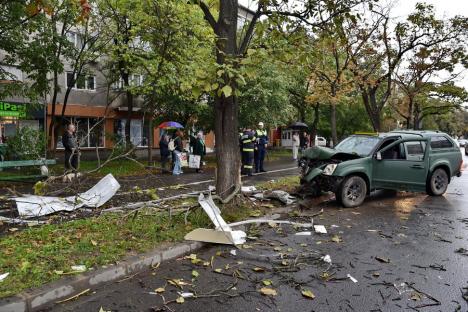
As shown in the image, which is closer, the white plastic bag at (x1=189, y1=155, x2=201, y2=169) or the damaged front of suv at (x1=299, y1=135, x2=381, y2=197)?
the damaged front of suv at (x1=299, y1=135, x2=381, y2=197)

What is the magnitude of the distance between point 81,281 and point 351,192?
665 centimetres

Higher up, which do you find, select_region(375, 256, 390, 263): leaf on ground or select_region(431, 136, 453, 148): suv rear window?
select_region(431, 136, 453, 148): suv rear window

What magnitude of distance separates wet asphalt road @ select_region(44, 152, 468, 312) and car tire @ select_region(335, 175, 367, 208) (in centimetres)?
132

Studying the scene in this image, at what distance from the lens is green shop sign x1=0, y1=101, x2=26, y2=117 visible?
13.7 meters

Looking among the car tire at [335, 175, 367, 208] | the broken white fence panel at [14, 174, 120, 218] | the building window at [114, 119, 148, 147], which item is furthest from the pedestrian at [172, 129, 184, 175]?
the building window at [114, 119, 148, 147]

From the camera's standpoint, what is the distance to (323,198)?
10172mm

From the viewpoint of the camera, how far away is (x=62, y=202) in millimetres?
7703

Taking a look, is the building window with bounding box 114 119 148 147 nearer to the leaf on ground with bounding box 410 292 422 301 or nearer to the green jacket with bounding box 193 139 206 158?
the green jacket with bounding box 193 139 206 158

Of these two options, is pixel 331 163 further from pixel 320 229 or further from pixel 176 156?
pixel 176 156

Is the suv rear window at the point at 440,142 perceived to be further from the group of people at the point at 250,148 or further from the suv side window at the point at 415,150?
the group of people at the point at 250,148

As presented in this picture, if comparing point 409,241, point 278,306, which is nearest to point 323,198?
point 409,241

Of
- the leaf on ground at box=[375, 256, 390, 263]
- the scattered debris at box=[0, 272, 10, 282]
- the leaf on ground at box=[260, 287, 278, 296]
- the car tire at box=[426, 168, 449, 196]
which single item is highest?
the car tire at box=[426, 168, 449, 196]

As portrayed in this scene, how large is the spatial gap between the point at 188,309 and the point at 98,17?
54.2 feet

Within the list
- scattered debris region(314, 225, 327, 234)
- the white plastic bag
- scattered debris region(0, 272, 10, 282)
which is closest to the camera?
scattered debris region(0, 272, 10, 282)
